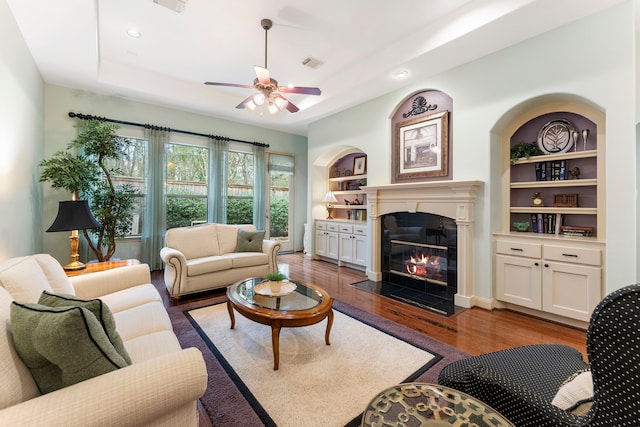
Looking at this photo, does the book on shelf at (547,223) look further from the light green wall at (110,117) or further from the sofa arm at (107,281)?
the light green wall at (110,117)

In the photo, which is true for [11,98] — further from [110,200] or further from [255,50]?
[255,50]

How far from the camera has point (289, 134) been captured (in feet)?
21.9

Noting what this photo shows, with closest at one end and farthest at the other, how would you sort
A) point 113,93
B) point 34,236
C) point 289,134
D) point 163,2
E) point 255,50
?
point 163,2, point 34,236, point 255,50, point 113,93, point 289,134

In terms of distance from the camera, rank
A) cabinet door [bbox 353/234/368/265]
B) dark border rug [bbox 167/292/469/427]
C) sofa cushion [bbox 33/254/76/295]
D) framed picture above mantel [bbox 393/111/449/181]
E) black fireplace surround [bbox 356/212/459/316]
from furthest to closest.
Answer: cabinet door [bbox 353/234/368/265] → framed picture above mantel [bbox 393/111/449/181] → black fireplace surround [bbox 356/212/459/316] → sofa cushion [bbox 33/254/76/295] → dark border rug [bbox 167/292/469/427]

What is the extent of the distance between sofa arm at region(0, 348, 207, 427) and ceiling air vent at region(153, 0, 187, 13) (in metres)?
3.21

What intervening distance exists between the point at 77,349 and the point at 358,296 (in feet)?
10.1

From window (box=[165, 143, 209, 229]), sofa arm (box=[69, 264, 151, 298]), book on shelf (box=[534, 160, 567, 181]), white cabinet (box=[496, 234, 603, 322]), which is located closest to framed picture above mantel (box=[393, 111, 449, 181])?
book on shelf (box=[534, 160, 567, 181])

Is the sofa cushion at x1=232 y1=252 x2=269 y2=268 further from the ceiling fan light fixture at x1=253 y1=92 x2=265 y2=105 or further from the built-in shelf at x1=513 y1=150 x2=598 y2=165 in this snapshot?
the built-in shelf at x1=513 y1=150 x2=598 y2=165

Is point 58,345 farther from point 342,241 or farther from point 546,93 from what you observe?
point 342,241

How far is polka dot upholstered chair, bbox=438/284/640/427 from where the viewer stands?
723 mm

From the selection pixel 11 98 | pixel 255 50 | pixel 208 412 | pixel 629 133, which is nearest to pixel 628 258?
pixel 629 133

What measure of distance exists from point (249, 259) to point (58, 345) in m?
2.99

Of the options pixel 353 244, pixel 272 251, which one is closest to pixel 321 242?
pixel 353 244

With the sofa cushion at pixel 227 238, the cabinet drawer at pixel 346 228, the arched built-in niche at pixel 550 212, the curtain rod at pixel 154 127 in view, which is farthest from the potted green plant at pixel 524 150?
the curtain rod at pixel 154 127
